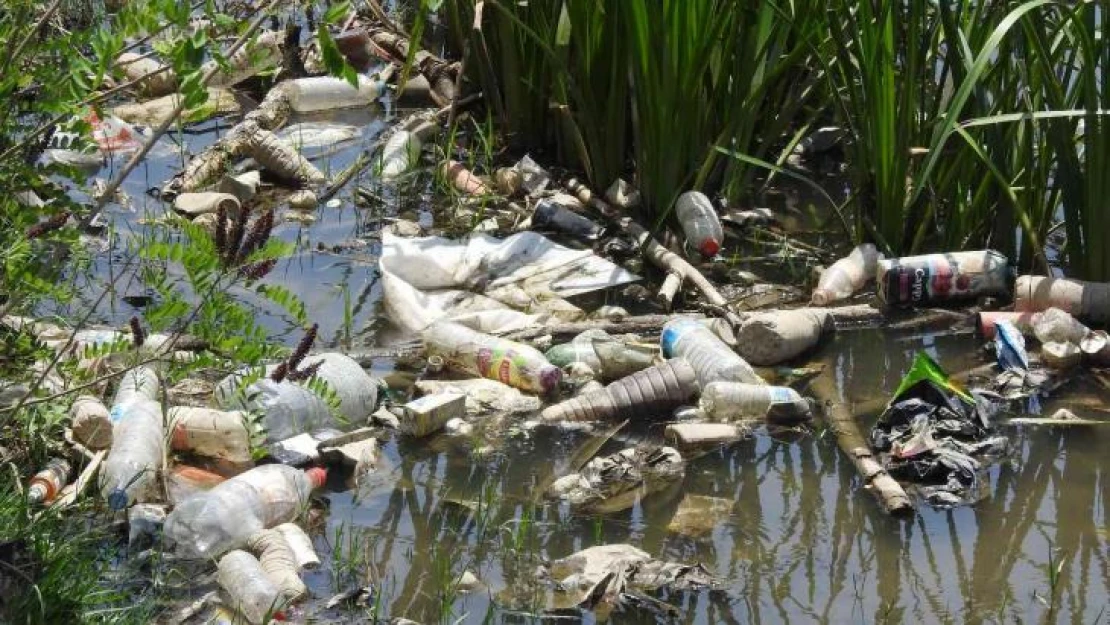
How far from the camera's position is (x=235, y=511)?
3.77 meters

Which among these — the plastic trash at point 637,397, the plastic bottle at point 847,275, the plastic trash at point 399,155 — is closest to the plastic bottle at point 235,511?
the plastic trash at point 637,397

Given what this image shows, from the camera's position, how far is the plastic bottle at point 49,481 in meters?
3.78

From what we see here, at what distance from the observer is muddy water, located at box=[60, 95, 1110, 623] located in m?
3.64

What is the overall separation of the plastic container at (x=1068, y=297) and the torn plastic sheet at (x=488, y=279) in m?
1.39

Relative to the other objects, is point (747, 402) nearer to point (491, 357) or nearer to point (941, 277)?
point (491, 357)

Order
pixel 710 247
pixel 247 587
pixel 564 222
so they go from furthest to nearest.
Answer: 1. pixel 564 222
2. pixel 710 247
3. pixel 247 587

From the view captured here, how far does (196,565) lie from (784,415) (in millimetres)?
1807

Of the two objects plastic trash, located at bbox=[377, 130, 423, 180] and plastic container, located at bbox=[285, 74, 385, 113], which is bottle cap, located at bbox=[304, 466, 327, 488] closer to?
plastic trash, located at bbox=[377, 130, 423, 180]

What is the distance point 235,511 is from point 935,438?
1.96m

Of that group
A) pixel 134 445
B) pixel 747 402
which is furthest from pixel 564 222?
pixel 134 445

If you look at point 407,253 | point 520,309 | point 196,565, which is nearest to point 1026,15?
point 520,309

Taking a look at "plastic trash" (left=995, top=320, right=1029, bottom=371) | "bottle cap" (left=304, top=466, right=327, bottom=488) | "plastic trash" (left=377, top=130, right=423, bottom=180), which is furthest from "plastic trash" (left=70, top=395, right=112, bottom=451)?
"plastic trash" (left=995, top=320, right=1029, bottom=371)

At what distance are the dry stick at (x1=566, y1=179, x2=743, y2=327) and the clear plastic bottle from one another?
0.51m

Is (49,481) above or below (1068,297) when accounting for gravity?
above
